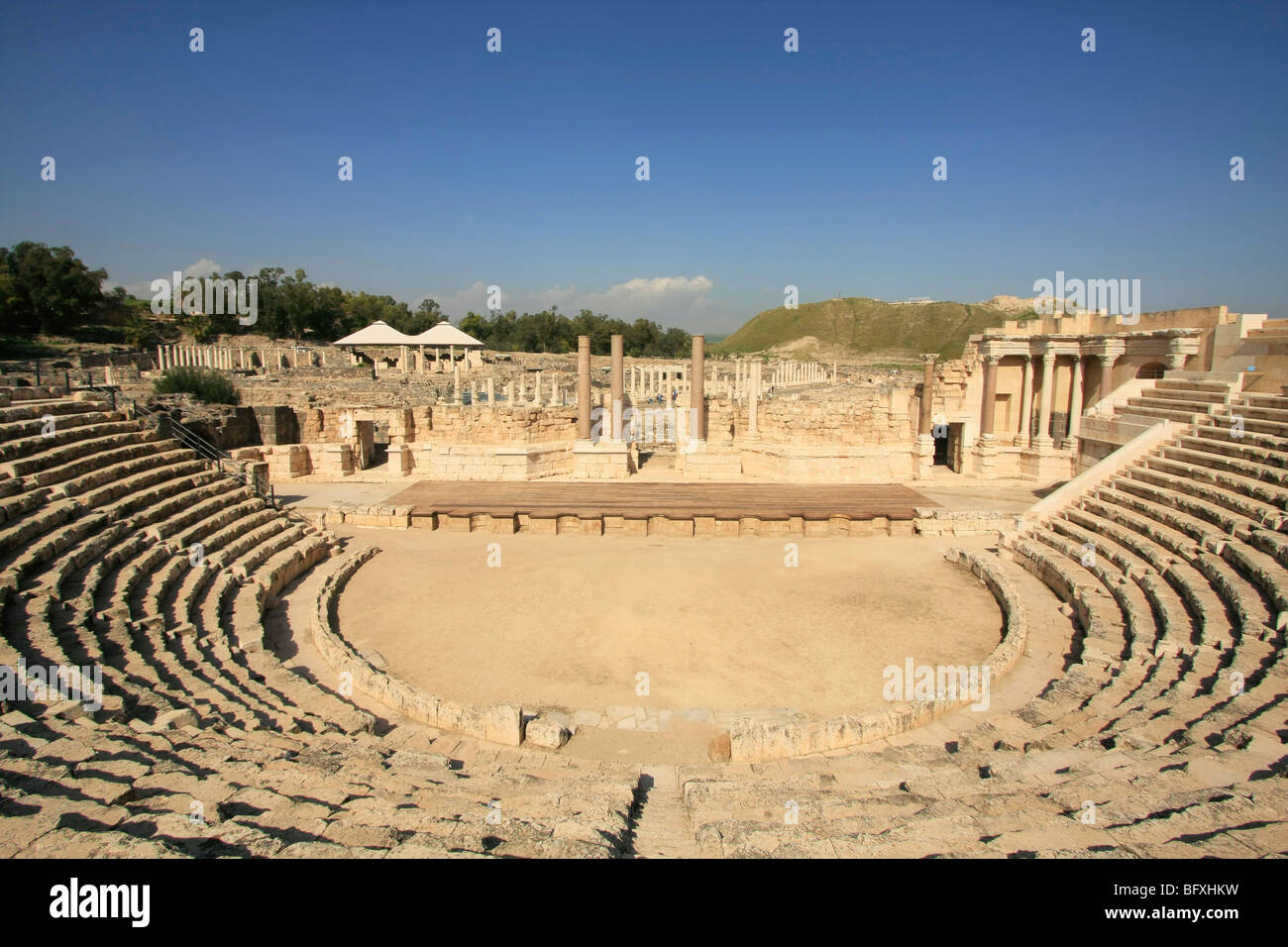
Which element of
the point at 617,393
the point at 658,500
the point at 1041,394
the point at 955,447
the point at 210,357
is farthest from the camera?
the point at 210,357

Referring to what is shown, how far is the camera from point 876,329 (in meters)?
102

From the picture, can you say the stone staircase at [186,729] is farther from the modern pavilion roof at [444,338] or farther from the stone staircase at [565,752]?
the modern pavilion roof at [444,338]

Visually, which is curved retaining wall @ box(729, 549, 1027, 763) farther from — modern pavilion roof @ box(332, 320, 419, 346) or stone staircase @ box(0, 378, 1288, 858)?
modern pavilion roof @ box(332, 320, 419, 346)

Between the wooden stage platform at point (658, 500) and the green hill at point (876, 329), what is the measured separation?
7359 cm

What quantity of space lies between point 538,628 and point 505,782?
4135 millimetres

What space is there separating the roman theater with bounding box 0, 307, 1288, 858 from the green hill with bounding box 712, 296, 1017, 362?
74107 millimetres

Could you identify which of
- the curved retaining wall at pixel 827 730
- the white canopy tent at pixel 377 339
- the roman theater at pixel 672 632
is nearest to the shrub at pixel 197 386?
the roman theater at pixel 672 632

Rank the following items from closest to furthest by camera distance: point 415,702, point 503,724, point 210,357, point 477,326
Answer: point 503,724
point 415,702
point 210,357
point 477,326

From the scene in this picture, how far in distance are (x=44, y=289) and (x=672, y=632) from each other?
56.1m

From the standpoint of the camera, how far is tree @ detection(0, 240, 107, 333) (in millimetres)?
45125
